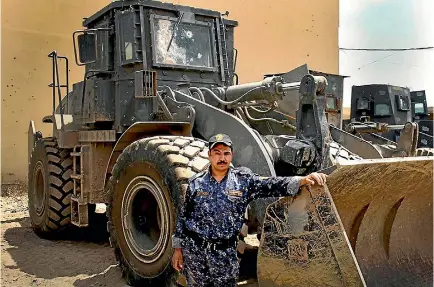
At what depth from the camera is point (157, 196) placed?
4.06m

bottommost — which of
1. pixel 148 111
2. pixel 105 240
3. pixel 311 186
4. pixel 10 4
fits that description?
pixel 105 240

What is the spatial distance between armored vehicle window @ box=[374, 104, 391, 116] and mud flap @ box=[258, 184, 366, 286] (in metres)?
11.9

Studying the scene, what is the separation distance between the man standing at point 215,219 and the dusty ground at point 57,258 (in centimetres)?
143

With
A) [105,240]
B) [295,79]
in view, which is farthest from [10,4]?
[295,79]

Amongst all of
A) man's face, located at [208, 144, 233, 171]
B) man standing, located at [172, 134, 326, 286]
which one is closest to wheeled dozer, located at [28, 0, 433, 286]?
man standing, located at [172, 134, 326, 286]

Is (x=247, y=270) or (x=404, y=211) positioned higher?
(x=404, y=211)

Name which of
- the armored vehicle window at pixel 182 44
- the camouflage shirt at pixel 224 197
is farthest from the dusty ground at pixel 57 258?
the armored vehicle window at pixel 182 44

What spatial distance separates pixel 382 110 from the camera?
14523 millimetres

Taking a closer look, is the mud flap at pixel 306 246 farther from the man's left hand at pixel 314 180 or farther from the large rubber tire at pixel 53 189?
the large rubber tire at pixel 53 189

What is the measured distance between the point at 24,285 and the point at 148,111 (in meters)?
2.00

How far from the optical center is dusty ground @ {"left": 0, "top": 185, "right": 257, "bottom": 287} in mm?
4828

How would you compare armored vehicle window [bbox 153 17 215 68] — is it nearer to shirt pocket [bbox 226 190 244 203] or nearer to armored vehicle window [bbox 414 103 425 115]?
shirt pocket [bbox 226 190 244 203]

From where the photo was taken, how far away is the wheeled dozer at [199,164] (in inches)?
128

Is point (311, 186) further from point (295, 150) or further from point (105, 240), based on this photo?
point (105, 240)
